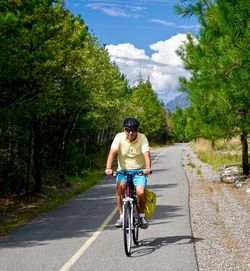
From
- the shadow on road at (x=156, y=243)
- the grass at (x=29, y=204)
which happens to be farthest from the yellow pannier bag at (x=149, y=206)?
the grass at (x=29, y=204)

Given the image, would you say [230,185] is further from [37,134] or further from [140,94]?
[140,94]

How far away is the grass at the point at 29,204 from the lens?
12853mm

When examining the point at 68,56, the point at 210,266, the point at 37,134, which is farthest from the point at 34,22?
the point at 210,266

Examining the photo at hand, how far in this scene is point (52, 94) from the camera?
15.8 metres

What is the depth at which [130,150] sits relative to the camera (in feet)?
27.8

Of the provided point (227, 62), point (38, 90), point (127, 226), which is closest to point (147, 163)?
point (127, 226)

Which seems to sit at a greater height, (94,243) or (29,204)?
(94,243)

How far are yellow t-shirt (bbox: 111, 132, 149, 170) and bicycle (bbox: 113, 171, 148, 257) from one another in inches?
8.4

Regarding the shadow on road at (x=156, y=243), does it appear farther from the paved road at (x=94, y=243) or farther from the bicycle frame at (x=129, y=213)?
the bicycle frame at (x=129, y=213)

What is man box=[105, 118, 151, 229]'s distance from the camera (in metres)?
8.35

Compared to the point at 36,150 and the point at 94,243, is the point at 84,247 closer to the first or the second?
the point at 94,243

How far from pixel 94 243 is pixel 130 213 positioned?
1320 mm

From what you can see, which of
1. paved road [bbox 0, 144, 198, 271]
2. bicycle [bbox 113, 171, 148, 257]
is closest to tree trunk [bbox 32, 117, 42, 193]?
paved road [bbox 0, 144, 198, 271]

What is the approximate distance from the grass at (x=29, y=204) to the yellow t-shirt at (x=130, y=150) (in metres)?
3.76
